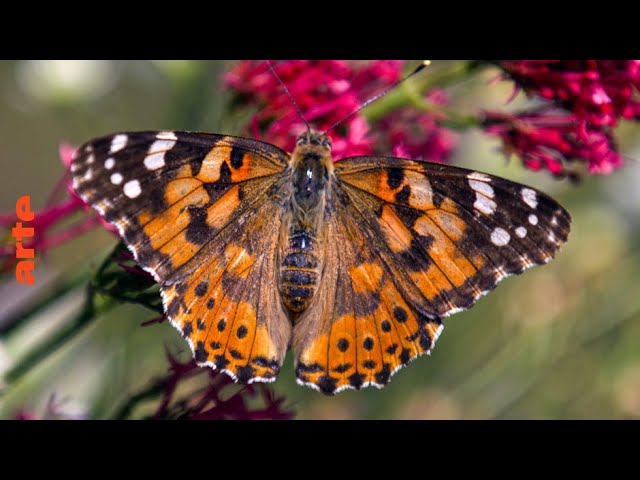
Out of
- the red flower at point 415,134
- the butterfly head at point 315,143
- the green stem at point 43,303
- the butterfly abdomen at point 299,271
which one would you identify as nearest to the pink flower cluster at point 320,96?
the red flower at point 415,134

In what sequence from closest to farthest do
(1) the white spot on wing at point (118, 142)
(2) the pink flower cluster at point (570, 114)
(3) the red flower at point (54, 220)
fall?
(1) the white spot on wing at point (118, 142), (2) the pink flower cluster at point (570, 114), (3) the red flower at point (54, 220)

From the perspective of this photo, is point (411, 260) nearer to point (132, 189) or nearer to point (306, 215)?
point (306, 215)

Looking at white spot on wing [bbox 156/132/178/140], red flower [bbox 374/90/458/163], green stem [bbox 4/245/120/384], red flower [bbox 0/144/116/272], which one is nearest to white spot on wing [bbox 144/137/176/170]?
white spot on wing [bbox 156/132/178/140]

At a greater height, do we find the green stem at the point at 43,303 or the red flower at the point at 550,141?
the green stem at the point at 43,303

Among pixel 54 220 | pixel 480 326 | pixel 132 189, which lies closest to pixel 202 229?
pixel 132 189

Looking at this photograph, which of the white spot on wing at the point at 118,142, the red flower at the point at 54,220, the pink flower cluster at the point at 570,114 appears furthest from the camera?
the red flower at the point at 54,220

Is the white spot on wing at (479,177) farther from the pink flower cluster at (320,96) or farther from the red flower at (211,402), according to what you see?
the red flower at (211,402)
